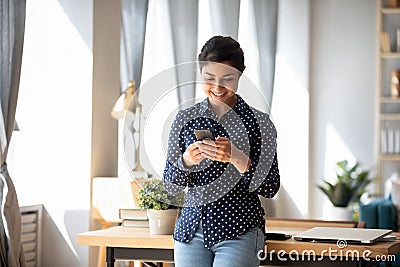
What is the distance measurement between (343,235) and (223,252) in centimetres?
61

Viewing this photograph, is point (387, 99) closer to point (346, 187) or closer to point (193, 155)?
point (346, 187)

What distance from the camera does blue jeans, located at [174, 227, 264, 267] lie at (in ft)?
7.70

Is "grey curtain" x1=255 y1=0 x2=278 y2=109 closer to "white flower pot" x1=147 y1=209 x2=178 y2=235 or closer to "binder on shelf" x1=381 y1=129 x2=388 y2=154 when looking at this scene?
"binder on shelf" x1=381 y1=129 x2=388 y2=154

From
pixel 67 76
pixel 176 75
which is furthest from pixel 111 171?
pixel 176 75

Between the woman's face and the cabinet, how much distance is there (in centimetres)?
513

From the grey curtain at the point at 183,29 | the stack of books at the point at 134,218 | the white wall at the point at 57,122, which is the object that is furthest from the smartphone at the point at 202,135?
the grey curtain at the point at 183,29

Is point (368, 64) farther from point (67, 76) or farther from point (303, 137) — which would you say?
point (67, 76)

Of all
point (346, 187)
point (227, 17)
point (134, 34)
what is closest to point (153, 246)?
point (134, 34)

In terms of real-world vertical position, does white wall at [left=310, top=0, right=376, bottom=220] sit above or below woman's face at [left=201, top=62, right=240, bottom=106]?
above

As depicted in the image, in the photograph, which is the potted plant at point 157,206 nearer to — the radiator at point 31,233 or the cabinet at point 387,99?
the radiator at point 31,233

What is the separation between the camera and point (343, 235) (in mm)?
2785

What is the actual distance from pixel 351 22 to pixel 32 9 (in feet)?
12.5

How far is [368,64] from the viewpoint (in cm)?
762

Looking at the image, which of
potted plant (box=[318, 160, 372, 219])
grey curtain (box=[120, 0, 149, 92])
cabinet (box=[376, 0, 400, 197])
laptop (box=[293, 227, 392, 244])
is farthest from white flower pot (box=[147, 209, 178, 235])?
cabinet (box=[376, 0, 400, 197])
